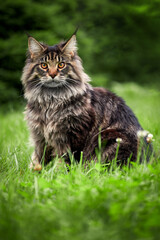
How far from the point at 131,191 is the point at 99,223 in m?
0.35

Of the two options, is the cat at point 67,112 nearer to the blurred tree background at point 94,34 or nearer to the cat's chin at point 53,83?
the cat's chin at point 53,83

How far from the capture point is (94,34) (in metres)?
11.6

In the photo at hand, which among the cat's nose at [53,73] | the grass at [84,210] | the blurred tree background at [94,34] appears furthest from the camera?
the blurred tree background at [94,34]

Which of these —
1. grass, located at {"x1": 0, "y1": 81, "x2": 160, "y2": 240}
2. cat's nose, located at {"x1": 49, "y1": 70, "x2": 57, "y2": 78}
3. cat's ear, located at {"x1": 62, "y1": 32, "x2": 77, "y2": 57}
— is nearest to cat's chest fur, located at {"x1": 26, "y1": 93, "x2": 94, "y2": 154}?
cat's nose, located at {"x1": 49, "y1": 70, "x2": 57, "y2": 78}

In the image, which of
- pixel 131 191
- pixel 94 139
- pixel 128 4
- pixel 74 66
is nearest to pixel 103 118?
pixel 94 139

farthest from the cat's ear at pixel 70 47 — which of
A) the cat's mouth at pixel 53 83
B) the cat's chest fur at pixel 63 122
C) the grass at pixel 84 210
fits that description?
the grass at pixel 84 210

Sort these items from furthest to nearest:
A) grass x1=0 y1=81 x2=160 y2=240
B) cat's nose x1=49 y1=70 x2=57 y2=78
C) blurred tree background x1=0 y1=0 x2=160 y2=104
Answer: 1. blurred tree background x1=0 y1=0 x2=160 y2=104
2. cat's nose x1=49 y1=70 x2=57 y2=78
3. grass x1=0 y1=81 x2=160 y2=240

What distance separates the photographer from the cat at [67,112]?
2936 millimetres

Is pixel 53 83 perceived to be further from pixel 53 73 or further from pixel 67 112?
pixel 67 112

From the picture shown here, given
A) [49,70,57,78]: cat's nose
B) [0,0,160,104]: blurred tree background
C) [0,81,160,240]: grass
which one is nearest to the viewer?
[0,81,160,240]: grass

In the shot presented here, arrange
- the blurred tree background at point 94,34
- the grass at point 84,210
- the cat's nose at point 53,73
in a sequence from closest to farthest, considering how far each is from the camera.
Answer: the grass at point 84,210 → the cat's nose at point 53,73 → the blurred tree background at point 94,34

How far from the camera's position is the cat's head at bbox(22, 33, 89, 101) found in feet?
9.78

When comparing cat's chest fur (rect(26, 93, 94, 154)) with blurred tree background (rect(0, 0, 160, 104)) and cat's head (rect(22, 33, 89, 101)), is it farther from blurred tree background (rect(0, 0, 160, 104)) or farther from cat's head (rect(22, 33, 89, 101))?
blurred tree background (rect(0, 0, 160, 104))

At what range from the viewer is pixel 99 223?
5.00ft
